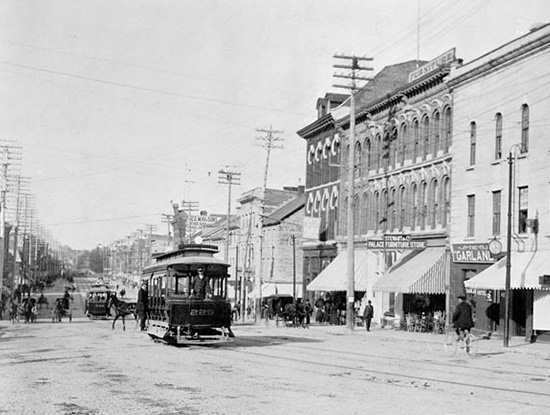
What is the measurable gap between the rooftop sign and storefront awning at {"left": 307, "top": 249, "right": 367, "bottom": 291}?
476 inches

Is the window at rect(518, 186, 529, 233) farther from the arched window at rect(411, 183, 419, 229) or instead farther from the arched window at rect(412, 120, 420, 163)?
the arched window at rect(412, 120, 420, 163)

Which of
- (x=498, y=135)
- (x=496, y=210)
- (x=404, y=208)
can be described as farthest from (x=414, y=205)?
(x=498, y=135)

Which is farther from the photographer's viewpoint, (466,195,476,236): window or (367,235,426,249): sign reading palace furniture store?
(367,235,426,249): sign reading palace furniture store

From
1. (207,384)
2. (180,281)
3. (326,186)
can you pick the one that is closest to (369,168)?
(326,186)

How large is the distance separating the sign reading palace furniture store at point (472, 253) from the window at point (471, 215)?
71 cm

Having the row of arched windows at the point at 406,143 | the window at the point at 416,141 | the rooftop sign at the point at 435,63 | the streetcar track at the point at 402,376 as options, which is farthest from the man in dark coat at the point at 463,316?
the window at the point at 416,141

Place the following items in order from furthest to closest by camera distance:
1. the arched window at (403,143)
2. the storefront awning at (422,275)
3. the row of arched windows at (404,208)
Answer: the arched window at (403,143), the row of arched windows at (404,208), the storefront awning at (422,275)

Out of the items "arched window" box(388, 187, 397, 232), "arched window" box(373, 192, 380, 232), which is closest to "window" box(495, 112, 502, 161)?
"arched window" box(388, 187, 397, 232)

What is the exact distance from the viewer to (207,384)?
49.5 feet

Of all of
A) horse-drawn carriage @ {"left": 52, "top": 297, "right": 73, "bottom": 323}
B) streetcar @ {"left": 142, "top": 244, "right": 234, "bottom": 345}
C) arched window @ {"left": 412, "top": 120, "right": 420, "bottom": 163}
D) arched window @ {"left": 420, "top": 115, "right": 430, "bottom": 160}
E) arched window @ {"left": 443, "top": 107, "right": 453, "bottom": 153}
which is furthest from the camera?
horse-drawn carriage @ {"left": 52, "top": 297, "right": 73, "bottom": 323}

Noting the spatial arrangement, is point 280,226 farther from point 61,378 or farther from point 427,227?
point 61,378

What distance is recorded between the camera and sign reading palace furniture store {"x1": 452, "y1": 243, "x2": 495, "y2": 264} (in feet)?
120

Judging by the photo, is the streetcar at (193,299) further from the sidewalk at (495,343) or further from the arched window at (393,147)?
the arched window at (393,147)

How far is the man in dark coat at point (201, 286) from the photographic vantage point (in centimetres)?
2578
